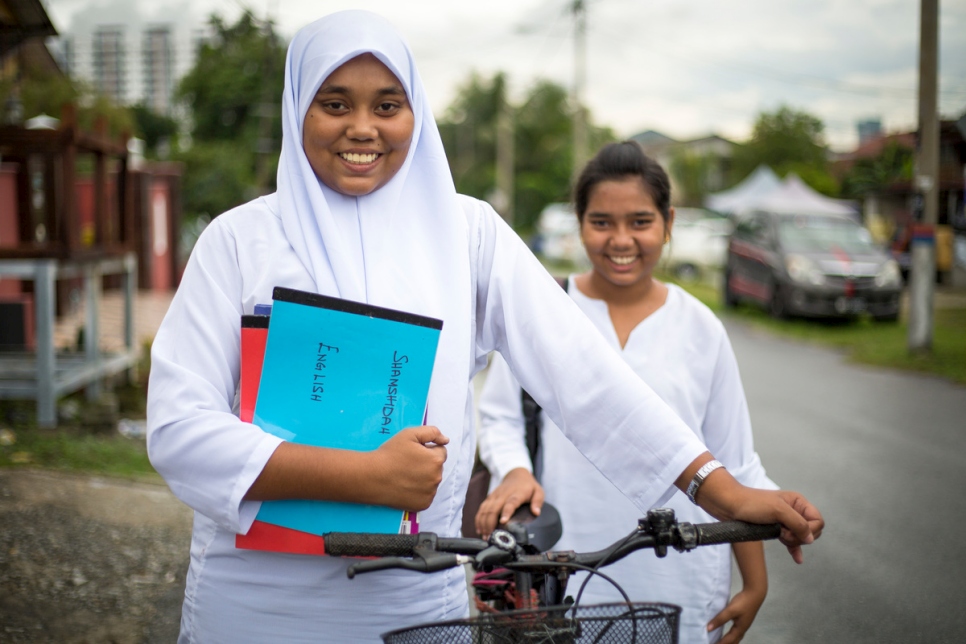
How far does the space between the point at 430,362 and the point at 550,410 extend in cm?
34

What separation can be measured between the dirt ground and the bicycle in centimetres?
262

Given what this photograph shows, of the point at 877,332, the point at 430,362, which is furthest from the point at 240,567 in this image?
the point at 877,332

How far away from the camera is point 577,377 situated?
1642 mm

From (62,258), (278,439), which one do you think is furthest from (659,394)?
(62,258)

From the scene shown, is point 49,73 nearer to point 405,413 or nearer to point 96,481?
point 96,481

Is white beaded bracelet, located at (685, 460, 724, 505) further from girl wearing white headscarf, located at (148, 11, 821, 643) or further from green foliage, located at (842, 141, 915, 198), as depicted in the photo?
green foliage, located at (842, 141, 915, 198)

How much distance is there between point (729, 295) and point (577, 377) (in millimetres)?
16105

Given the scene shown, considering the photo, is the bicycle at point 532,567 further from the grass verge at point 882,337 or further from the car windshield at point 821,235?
the car windshield at point 821,235

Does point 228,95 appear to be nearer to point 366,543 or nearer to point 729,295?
point 729,295

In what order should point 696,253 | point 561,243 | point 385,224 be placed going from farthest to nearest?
point 561,243
point 696,253
point 385,224

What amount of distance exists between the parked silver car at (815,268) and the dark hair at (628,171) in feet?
40.9

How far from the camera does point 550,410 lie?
171cm

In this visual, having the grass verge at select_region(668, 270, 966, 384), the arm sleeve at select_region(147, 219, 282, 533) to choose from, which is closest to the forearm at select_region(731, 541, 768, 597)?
the arm sleeve at select_region(147, 219, 282, 533)

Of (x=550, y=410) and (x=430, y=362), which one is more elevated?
(x=430, y=362)
